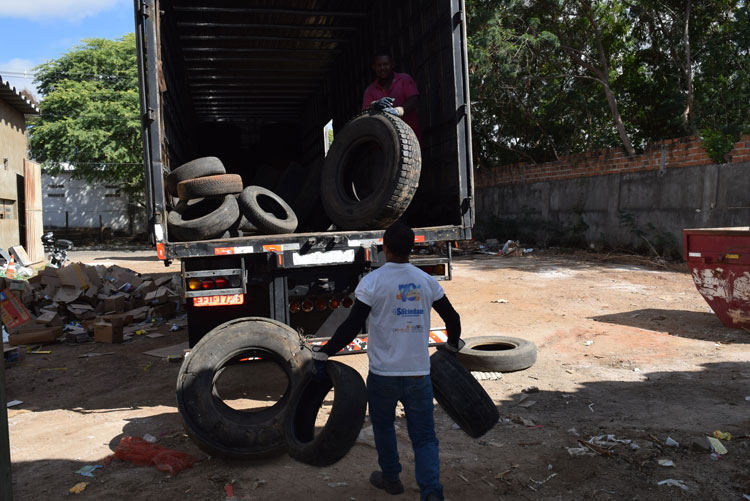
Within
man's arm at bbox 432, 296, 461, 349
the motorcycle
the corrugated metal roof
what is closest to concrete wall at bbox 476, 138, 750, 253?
the corrugated metal roof

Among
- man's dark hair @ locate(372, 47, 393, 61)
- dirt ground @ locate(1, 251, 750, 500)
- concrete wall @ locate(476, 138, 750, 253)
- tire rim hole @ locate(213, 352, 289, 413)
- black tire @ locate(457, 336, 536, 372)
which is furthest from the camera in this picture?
concrete wall @ locate(476, 138, 750, 253)

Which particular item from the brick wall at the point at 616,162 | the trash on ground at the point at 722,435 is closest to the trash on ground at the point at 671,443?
the trash on ground at the point at 722,435

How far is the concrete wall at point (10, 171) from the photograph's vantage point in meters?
16.2

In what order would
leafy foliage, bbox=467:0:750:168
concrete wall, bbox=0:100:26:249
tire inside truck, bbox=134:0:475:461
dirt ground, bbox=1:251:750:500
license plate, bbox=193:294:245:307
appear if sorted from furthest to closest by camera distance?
1. concrete wall, bbox=0:100:26:249
2. leafy foliage, bbox=467:0:750:168
3. license plate, bbox=193:294:245:307
4. tire inside truck, bbox=134:0:475:461
5. dirt ground, bbox=1:251:750:500

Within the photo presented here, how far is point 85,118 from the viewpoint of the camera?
26.1 meters

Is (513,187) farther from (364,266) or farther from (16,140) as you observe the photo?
(16,140)

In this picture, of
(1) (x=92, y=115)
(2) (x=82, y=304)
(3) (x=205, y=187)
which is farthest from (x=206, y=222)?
(1) (x=92, y=115)

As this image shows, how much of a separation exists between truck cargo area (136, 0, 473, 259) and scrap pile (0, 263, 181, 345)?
2.42 metres

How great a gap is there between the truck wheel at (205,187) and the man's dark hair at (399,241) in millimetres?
2330

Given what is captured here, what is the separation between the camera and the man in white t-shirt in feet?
10.1

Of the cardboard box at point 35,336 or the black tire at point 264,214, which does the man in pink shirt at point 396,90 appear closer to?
the black tire at point 264,214

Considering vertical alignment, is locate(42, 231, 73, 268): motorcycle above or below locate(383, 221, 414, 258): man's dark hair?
below

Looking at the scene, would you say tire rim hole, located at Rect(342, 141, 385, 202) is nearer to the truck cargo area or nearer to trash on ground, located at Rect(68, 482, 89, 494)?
the truck cargo area

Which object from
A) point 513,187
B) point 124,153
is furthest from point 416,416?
point 124,153
